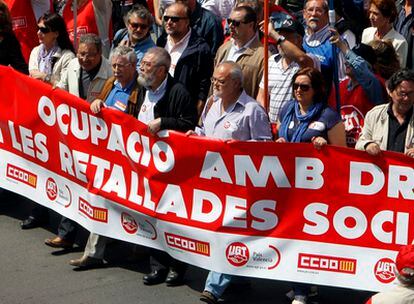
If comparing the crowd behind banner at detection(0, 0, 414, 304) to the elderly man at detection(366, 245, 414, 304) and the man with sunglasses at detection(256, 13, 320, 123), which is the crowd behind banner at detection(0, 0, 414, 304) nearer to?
the man with sunglasses at detection(256, 13, 320, 123)

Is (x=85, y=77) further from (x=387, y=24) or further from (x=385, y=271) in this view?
(x=385, y=271)

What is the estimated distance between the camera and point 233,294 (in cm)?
862

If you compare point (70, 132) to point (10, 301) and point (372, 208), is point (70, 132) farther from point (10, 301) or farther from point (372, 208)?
point (372, 208)

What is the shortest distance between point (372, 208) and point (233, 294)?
1517 millimetres

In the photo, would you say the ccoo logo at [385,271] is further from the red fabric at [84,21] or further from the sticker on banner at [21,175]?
the red fabric at [84,21]

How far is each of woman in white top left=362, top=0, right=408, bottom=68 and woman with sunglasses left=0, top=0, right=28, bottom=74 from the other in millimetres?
3443

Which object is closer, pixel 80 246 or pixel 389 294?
pixel 389 294

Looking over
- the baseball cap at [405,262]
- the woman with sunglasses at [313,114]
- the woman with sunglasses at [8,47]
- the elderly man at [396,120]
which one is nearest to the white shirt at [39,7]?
the woman with sunglasses at [8,47]

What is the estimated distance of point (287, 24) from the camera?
30.8 feet

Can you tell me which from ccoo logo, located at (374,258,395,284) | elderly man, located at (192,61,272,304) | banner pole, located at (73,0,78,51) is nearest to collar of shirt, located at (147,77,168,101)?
elderly man, located at (192,61,272,304)

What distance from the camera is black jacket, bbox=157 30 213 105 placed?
380 inches

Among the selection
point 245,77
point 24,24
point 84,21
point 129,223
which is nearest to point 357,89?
point 245,77

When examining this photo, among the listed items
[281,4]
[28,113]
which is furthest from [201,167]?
[281,4]

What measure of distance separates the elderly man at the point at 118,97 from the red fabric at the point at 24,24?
3542 millimetres
